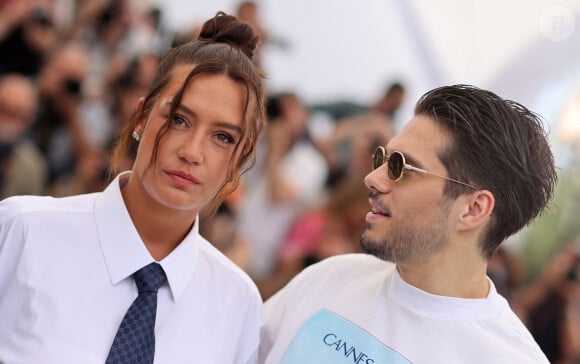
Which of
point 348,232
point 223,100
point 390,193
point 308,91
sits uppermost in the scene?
point 223,100

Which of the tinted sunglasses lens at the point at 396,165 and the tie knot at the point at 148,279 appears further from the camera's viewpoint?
the tinted sunglasses lens at the point at 396,165

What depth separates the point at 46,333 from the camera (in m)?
1.88

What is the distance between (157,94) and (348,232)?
2.28m

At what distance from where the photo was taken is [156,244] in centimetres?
212

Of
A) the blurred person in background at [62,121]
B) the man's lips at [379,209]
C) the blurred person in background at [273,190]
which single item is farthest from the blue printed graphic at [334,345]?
the blurred person in background at [273,190]

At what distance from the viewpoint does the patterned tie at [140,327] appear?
1.92m

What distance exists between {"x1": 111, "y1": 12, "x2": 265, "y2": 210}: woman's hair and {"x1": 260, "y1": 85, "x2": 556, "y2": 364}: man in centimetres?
35

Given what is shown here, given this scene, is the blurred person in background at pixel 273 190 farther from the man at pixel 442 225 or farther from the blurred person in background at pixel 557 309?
the man at pixel 442 225

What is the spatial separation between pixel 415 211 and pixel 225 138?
1.69ft

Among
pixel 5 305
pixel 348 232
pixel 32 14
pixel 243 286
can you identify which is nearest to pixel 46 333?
pixel 5 305

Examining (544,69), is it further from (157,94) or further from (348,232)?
(157,94)

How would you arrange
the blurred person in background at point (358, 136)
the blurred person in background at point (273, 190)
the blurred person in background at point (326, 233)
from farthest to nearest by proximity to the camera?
the blurred person in background at point (358, 136)
the blurred person in background at point (273, 190)
the blurred person in background at point (326, 233)

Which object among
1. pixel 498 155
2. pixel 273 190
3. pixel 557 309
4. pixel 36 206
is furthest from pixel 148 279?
pixel 557 309

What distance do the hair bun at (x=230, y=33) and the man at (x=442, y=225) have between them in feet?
1.48
